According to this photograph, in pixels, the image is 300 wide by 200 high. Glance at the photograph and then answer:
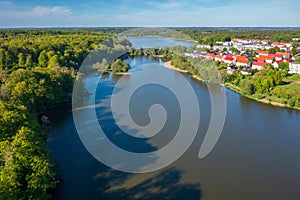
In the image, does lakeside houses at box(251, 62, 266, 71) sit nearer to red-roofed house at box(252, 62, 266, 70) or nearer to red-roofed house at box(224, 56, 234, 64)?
red-roofed house at box(252, 62, 266, 70)

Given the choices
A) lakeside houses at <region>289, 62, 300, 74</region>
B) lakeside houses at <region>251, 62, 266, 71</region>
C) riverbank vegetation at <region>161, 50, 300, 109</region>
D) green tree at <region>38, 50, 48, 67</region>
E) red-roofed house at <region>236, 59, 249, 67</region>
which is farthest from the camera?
red-roofed house at <region>236, 59, 249, 67</region>

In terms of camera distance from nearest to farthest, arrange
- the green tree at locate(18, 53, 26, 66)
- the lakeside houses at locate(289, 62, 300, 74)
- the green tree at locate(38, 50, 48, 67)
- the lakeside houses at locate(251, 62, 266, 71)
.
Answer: the green tree at locate(18, 53, 26, 66), the green tree at locate(38, 50, 48, 67), the lakeside houses at locate(289, 62, 300, 74), the lakeside houses at locate(251, 62, 266, 71)

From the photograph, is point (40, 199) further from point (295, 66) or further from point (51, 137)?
point (295, 66)

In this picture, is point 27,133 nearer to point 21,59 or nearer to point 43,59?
point 21,59

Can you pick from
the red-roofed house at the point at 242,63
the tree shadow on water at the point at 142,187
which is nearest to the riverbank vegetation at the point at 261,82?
the red-roofed house at the point at 242,63

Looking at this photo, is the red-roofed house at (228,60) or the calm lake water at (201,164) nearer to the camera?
the calm lake water at (201,164)

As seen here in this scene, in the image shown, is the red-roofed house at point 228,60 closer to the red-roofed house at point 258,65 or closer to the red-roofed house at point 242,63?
the red-roofed house at point 242,63

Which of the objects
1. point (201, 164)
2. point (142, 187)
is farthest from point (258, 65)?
point (142, 187)

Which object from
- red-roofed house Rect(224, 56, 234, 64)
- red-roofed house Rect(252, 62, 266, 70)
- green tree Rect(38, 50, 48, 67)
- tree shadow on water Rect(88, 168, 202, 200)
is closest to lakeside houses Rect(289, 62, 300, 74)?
red-roofed house Rect(252, 62, 266, 70)
